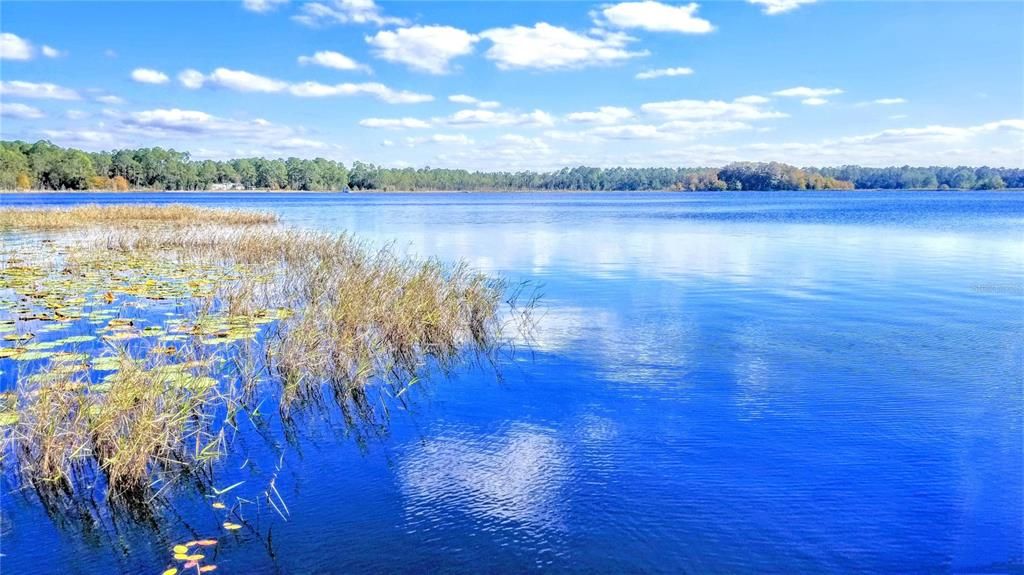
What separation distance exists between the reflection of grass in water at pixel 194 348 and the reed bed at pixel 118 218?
49.9 feet

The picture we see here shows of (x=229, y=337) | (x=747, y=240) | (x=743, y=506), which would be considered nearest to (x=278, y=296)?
(x=229, y=337)

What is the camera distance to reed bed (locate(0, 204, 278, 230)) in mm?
A: 34781

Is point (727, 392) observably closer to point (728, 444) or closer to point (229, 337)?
point (728, 444)

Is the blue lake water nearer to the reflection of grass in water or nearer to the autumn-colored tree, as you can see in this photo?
the reflection of grass in water

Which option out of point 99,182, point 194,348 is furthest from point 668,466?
point 99,182

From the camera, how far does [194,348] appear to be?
10.4 metres

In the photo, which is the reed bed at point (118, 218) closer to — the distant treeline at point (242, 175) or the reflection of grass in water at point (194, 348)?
the reflection of grass in water at point (194, 348)

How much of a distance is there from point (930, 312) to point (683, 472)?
11.0 metres

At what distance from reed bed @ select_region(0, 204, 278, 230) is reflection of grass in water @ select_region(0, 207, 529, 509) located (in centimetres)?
1520

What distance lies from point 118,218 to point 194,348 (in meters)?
32.3

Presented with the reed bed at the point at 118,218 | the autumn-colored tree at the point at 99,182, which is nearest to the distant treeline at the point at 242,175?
the autumn-colored tree at the point at 99,182

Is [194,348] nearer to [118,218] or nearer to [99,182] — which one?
[118,218]

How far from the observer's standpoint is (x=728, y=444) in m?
7.92

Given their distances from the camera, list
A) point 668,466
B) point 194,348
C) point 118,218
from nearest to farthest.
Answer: point 668,466, point 194,348, point 118,218
